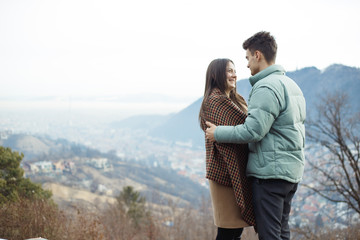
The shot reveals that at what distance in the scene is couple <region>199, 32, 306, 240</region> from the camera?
1643 millimetres

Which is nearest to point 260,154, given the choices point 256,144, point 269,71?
point 256,144

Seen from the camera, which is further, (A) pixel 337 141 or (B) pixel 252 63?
(A) pixel 337 141

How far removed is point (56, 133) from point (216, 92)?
10996cm

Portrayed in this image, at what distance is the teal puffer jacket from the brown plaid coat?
9 centimetres

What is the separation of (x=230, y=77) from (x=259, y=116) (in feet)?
1.49

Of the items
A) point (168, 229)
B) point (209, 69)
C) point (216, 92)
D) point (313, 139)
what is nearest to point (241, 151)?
point (216, 92)

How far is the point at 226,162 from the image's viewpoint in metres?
1.78

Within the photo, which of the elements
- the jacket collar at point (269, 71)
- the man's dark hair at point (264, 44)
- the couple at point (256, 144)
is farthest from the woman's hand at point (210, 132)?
the man's dark hair at point (264, 44)

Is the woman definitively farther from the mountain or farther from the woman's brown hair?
the mountain

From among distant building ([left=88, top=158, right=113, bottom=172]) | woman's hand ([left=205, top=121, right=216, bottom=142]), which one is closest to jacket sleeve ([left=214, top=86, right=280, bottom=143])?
woman's hand ([left=205, top=121, right=216, bottom=142])

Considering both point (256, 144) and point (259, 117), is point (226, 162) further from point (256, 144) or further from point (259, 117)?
point (259, 117)

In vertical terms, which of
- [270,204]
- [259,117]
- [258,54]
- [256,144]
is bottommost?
[270,204]

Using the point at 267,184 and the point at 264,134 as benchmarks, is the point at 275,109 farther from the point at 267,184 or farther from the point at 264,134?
the point at 267,184

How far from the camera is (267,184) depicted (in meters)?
1.69
